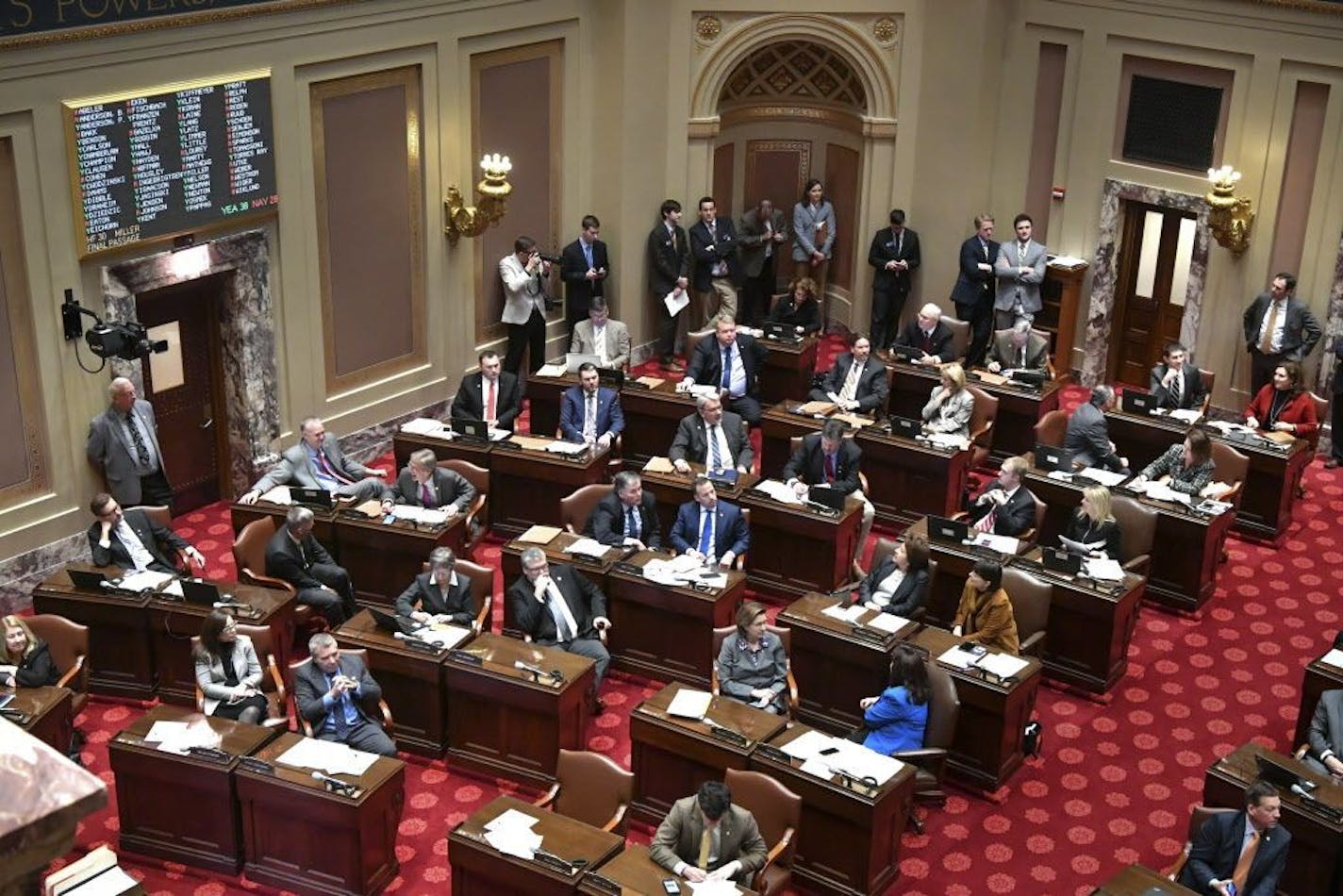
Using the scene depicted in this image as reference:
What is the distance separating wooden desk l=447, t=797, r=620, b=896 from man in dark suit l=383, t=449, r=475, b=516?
11.9 ft

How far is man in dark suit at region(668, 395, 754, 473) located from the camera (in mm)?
12109

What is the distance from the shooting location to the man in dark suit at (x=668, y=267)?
609 inches

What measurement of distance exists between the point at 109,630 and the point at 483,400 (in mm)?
3812

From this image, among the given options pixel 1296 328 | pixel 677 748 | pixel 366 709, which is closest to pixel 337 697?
pixel 366 709

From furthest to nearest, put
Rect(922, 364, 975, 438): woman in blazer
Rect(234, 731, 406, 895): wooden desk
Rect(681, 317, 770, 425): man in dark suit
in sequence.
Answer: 1. Rect(681, 317, 770, 425): man in dark suit
2. Rect(922, 364, 975, 438): woman in blazer
3. Rect(234, 731, 406, 895): wooden desk

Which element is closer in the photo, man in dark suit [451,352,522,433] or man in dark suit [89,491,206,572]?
man in dark suit [89,491,206,572]

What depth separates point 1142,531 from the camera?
1113cm

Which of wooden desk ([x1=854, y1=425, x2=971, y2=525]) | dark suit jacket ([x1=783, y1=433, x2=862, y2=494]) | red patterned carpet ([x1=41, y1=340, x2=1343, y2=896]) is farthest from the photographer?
wooden desk ([x1=854, y1=425, x2=971, y2=525])

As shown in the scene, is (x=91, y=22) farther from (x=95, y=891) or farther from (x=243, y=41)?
(x=95, y=891)

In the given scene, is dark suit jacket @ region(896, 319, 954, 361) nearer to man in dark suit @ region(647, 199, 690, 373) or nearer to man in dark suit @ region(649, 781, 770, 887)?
man in dark suit @ region(647, 199, 690, 373)

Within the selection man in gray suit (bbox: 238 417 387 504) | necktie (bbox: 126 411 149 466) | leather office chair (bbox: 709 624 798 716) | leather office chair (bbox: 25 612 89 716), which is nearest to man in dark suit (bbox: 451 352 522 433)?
man in gray suit (bbox: 238 417 387 504)

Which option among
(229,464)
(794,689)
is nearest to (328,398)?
(229,464)

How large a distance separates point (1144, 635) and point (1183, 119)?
566cm

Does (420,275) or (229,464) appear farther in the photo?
(420,275)
